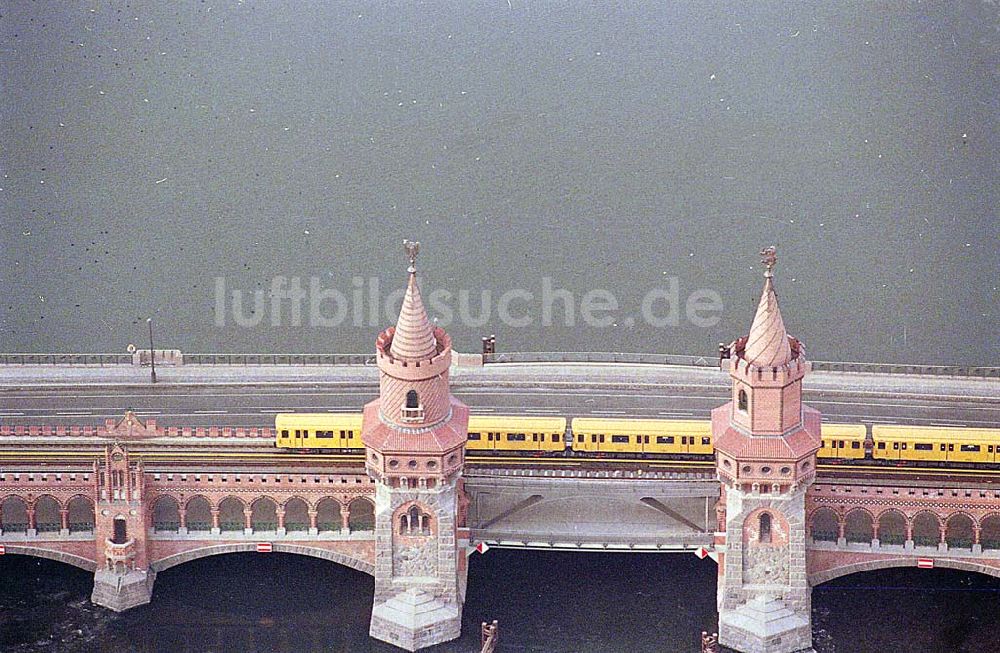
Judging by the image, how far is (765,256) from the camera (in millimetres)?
199625
